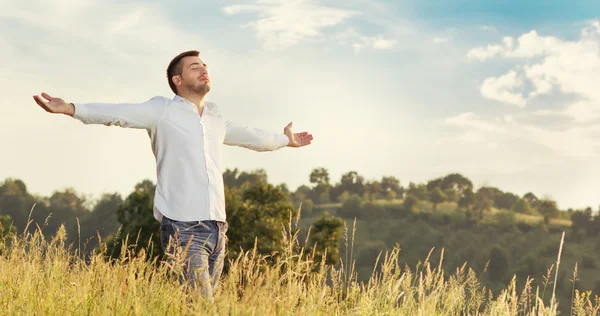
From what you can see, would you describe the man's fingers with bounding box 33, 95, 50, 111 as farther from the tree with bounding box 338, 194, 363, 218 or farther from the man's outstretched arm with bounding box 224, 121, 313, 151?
the tree with bounding box 338, 194, 363, 218

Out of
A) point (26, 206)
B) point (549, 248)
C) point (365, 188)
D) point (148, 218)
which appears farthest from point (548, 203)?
point (148, 218)

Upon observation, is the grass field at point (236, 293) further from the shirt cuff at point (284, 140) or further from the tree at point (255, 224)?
the tree at point (255, 224)

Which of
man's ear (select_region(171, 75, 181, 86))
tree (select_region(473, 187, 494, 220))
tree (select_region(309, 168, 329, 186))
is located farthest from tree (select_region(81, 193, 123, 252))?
man's ear (select_region(171, 75, 181, 86))

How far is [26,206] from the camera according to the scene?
89.6 meters

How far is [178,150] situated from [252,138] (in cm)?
91

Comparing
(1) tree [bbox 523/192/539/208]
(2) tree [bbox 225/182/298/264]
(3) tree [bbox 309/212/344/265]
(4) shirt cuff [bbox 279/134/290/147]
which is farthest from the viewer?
(1) tree [bbox 523/192/539/208]

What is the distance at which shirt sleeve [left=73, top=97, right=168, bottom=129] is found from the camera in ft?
15.8

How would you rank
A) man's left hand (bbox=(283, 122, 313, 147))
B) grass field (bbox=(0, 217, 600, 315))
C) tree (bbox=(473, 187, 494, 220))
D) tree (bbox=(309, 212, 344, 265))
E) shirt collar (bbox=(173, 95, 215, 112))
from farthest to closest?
1. tree (bbox=(473, 187, 494, 220))
2. tree (bbox=(309, 212, 344, 265))
3. man's left hand (bbox=(283, 122, 313, 147))
4. shirt collar (bbox=(173, 95, 215, 112))
5. grass field (bbox=(0, 217, 600, 315))

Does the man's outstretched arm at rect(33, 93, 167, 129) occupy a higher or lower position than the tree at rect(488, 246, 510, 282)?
higher

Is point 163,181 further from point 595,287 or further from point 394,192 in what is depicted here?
point 394,192

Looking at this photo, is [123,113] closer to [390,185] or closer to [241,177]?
[241,177]

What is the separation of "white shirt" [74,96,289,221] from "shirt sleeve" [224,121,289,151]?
35 centimetres

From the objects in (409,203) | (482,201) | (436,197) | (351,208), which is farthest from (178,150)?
(436,197)

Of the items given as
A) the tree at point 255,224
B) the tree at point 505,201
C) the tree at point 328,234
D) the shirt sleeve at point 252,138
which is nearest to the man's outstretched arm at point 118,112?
the shirt sleeve at point 252,138
